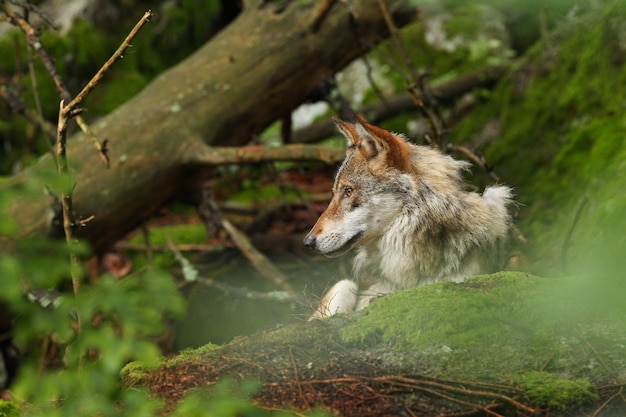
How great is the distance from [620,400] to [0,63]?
10.5m

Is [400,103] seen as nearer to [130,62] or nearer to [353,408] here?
[130,62]

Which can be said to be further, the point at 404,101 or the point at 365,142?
the point at 404,101

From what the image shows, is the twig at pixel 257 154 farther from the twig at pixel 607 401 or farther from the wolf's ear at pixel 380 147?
the twig at pixel 607 401

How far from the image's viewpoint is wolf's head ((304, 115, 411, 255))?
5.11 m

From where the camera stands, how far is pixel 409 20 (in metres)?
9.31

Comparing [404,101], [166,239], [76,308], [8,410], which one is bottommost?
[404,101]

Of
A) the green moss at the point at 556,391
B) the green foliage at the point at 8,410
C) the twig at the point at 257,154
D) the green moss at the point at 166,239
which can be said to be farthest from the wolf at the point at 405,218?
the green moss at the point at 166,239

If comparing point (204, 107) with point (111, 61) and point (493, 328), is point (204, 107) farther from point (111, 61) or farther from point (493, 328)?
point (493, 328)

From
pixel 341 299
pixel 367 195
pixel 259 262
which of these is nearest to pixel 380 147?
pixel 367 195

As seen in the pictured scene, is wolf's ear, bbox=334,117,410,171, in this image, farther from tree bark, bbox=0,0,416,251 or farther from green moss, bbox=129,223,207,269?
green moss, bbox=129,223,207,269

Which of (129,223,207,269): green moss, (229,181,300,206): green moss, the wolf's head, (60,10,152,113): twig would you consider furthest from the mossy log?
(229,181,300,206): green moss

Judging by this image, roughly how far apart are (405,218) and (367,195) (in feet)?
1.11

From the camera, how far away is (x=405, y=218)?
5.12m

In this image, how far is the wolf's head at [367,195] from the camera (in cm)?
511
